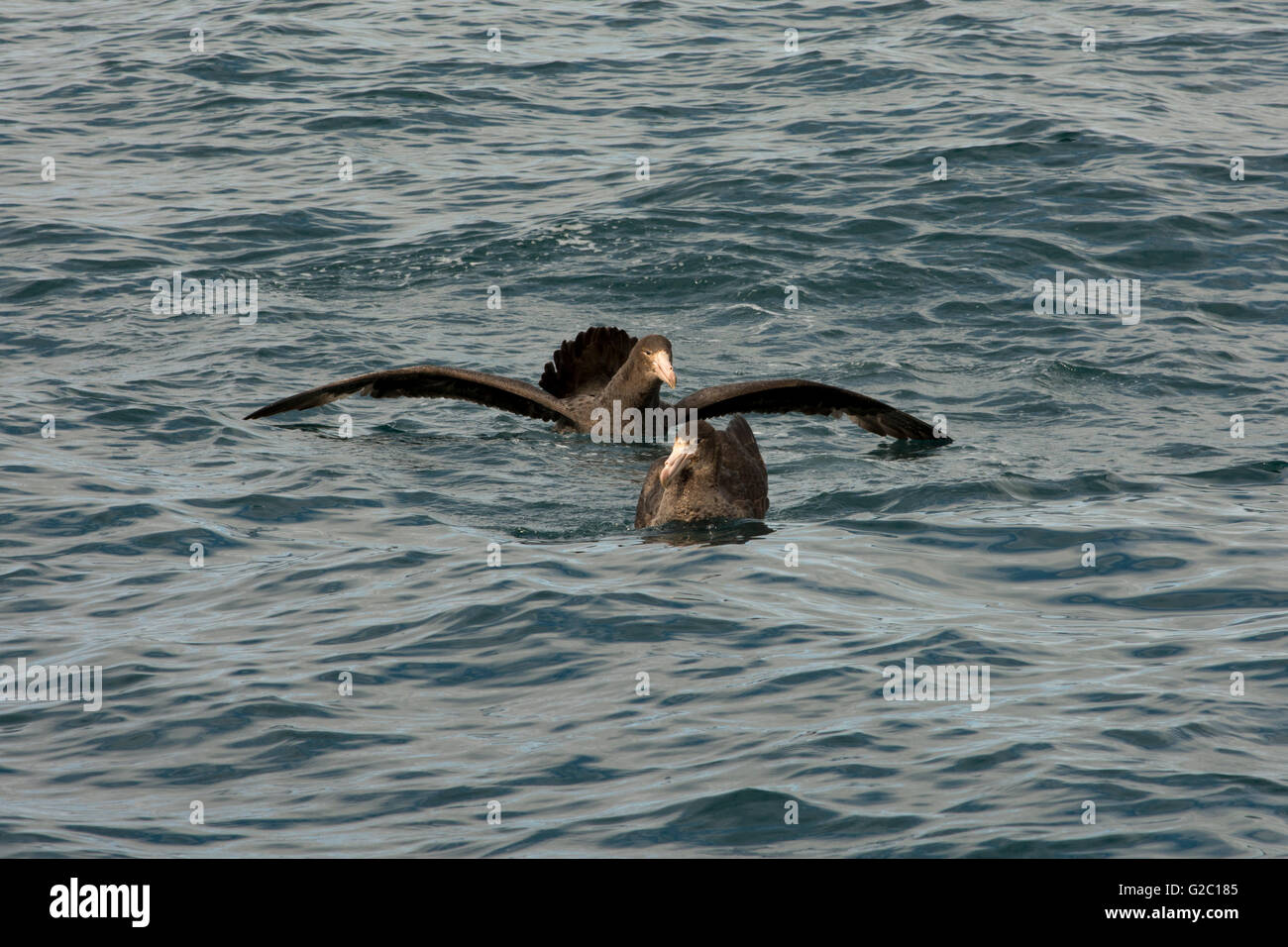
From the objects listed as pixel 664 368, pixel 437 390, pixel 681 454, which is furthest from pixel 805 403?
pixel 437 390

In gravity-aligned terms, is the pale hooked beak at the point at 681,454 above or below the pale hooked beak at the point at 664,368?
below

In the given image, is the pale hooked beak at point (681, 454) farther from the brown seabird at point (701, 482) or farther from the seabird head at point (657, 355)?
the seabird head at point (657, 355)

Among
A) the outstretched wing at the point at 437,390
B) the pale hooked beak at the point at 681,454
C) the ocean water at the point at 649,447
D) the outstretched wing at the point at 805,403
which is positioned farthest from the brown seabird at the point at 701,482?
the outstretched wing at the point at 437,390

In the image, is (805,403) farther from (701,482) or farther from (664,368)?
(701,482)

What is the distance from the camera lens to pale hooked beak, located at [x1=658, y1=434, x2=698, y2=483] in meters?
9.52

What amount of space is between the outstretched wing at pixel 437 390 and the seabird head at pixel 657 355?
0.87 meters

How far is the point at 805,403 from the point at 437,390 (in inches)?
116

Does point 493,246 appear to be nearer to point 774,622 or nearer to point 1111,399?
point 1111,399

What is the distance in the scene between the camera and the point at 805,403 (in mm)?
11734

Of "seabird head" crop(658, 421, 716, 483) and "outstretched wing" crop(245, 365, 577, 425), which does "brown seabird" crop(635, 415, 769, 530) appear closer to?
"seabird head" crop(658, 421, 716, 483)

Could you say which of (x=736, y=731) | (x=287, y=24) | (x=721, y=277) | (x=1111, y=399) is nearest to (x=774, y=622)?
(x=736, y=731)

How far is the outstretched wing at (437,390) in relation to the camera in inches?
476

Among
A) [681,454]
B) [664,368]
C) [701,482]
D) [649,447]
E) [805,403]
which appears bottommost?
[649,447]

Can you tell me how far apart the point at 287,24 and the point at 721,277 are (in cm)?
1270
